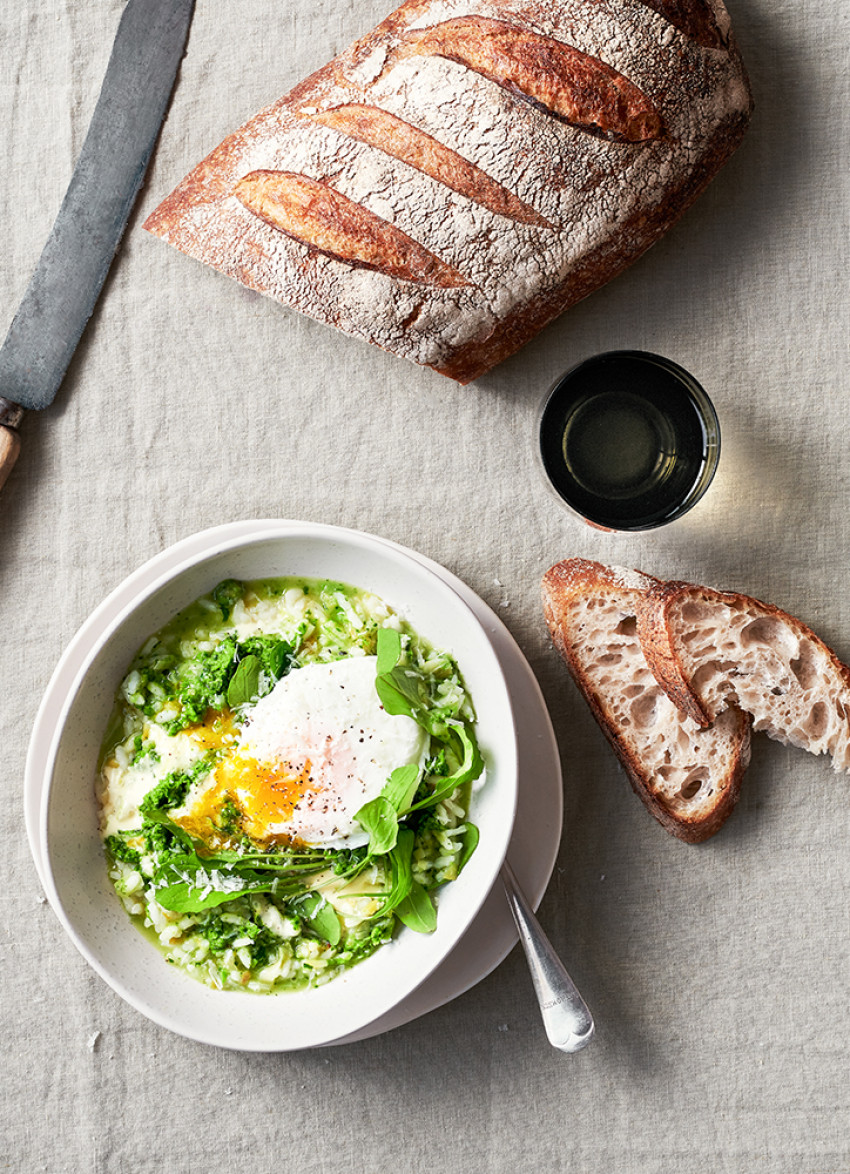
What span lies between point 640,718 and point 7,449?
137cm

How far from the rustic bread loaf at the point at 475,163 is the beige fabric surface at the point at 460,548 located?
0.20m

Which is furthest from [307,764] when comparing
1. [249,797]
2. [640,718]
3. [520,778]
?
[640,718]

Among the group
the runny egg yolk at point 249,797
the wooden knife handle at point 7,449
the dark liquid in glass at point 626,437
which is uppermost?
the dark liquid in glass at point 626,437

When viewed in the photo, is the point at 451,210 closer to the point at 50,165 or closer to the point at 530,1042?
the point at 50,165

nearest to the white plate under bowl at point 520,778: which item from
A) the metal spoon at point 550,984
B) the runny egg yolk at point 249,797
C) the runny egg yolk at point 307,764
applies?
the metal spoon at point 550,984

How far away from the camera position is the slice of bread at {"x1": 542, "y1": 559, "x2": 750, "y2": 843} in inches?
69.3

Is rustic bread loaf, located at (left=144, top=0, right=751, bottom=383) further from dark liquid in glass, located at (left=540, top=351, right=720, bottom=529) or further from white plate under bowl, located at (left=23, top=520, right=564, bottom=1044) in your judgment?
white plate under bowl, located at (left=23, top=520, right=564, bottom=1044)

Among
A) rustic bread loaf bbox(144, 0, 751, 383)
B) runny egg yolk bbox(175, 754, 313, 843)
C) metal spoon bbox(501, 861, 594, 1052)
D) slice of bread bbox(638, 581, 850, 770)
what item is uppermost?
rustic bread loaf bbox(144, 0, 751, 383)

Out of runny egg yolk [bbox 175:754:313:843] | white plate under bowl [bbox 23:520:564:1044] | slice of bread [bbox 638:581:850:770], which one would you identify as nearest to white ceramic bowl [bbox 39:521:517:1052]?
white plate under bowl [bbox 23:520:564:1044]

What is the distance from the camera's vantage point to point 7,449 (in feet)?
5.90

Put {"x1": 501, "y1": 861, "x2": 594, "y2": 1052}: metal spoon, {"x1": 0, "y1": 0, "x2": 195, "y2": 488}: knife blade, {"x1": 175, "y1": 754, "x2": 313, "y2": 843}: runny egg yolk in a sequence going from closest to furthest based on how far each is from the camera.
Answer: {"x1": 175, "y1": 754, "x2": 313, "y2": 843}: runny egg yolk
{"x1": 501, "y1": 861, "x2": 594, "y2": 1052}: metal spoon
{"x1": 0, "y1": 0, "x2": 195, "y2": 488}: knife blade

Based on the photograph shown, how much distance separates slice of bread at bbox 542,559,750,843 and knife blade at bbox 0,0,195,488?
109 cm

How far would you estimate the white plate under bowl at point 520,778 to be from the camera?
1.73 meters

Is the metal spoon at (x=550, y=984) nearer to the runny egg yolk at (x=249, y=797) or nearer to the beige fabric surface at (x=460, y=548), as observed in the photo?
the beige fabric surface at (x=460, y=548)
